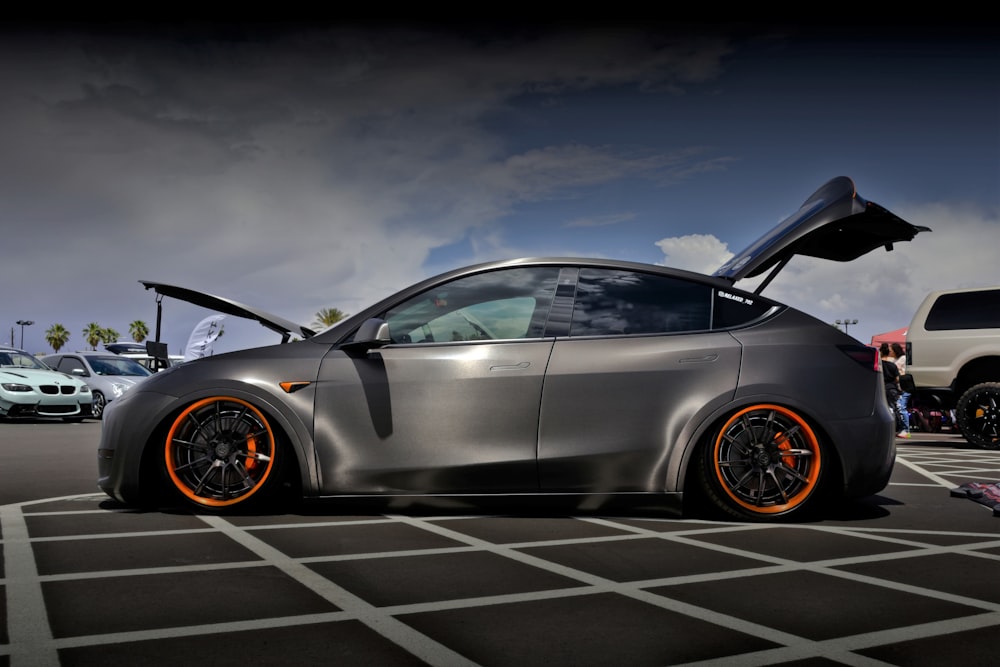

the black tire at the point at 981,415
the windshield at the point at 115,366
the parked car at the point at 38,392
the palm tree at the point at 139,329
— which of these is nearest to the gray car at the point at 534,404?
the black tire at the point at 981,415

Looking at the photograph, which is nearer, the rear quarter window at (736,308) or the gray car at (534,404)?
the gray car at (534,404)

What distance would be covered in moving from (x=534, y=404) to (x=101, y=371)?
1678 centimetres

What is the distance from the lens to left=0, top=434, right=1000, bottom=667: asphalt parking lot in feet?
9.01

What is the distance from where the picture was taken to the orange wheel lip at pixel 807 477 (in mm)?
5055

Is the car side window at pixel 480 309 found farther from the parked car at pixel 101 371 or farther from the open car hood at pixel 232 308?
the parked car at pixel 101 371

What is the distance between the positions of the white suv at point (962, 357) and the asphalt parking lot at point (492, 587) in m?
7.06

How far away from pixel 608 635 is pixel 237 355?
3213 millimetres

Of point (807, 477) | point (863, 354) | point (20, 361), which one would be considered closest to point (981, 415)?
point (863, 354)

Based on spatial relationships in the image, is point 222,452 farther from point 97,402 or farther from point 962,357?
point 97,402

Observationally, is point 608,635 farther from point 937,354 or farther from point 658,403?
point 937,354

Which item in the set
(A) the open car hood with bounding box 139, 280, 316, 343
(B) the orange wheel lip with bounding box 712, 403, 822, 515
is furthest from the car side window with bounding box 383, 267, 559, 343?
(B) the orange wheel lip with bounding box 712, 403, 822, 515

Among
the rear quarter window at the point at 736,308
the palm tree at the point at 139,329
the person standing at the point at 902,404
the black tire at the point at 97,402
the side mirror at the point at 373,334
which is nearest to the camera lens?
the side mirror at the point at 373,334

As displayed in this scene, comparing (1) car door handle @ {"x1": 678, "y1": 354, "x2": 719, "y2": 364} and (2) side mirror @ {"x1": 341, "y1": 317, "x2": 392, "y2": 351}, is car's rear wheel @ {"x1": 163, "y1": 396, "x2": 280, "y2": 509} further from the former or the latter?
(1) car door handle @ {"x1": 678, "y1": 354, "x2": 719, "y2": 364}

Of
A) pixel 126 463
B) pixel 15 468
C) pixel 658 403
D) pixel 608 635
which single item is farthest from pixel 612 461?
pixel 15 468
